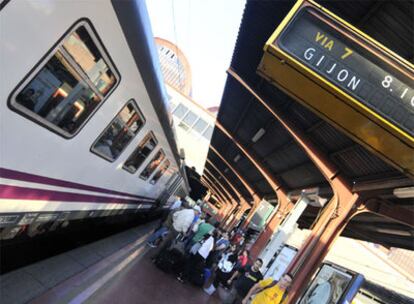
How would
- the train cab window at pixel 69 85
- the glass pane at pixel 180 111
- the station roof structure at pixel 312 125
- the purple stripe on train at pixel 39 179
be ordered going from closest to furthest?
the train cab window at pixel 69 85, the purple stripe on train at pixel 39 179, the station roof structure at pixel 312 125, the glass pane at pixel 180 111

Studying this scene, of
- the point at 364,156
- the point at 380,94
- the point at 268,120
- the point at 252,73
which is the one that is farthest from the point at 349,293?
the point at 268,120

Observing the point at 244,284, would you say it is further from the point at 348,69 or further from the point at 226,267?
the point at 348,69

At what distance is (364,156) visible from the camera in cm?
795

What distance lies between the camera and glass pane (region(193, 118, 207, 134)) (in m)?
29.6

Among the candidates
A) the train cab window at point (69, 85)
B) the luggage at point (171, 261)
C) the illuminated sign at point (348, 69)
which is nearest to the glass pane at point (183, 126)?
the luggage at point (171, 261)

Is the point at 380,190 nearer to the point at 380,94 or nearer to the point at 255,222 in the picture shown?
the point at 380,94

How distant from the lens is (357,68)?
130 inches

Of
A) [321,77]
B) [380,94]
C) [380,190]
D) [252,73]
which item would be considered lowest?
[321,77]

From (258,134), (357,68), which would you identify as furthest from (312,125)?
(357,68)

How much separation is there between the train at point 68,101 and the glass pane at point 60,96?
13 mm

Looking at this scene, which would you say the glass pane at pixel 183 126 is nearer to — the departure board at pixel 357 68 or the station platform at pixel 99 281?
the station platform at pixel 99 281

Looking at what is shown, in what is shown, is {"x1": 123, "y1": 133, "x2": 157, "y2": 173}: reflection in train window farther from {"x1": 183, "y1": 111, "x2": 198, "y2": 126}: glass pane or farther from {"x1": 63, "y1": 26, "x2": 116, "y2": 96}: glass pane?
{"x1": 183, "y1": 111, "x2": 198, "y2": 126}: glass pane

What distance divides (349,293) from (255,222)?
12.1 meters

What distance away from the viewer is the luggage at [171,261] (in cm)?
838
